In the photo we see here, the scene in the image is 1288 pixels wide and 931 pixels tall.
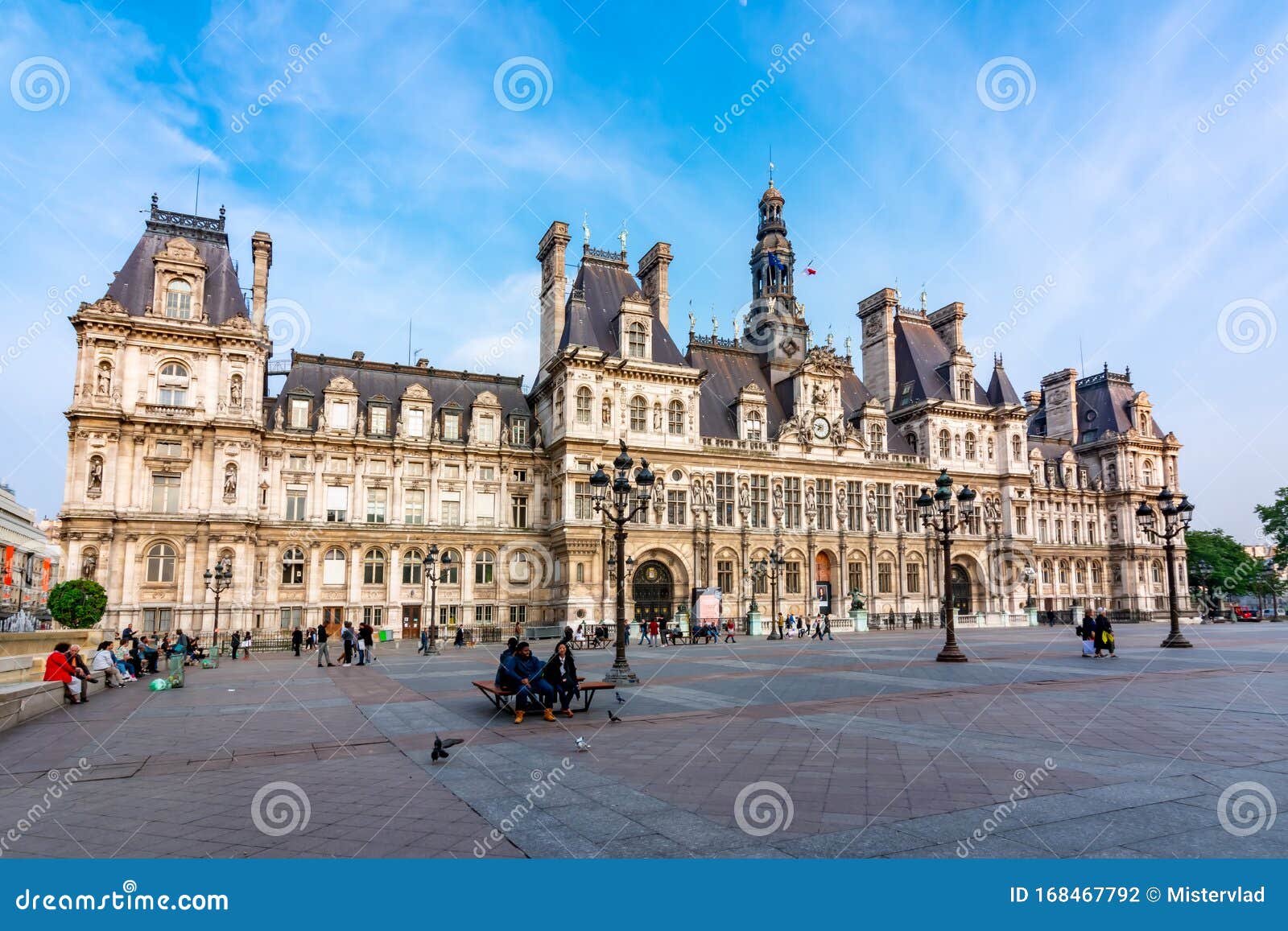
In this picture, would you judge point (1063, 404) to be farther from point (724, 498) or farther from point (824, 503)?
point (724, 498)

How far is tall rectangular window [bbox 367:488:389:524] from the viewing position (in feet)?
154

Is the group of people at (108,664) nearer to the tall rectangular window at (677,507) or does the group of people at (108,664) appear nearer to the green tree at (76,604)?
the green tree at (76,604)

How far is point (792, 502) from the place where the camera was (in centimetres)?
5475

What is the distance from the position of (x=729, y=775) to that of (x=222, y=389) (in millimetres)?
41866

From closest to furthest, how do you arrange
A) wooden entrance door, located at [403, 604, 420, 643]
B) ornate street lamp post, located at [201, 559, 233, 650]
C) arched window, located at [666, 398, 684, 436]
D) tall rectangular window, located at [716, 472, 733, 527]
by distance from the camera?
ornate street lamp post, located at [201, 559, 233, 650] < wooden entrance door, located at [403, 604, 420, 643] < arched window, located at [666, 398, 684, 436] < tall rectangular window, located at [716, 472, 733, 527]

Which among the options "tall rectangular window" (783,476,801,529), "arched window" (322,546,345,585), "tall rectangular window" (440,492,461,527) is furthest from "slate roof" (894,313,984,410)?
"arched window" (322,546,345,585)

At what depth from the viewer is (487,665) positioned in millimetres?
26438

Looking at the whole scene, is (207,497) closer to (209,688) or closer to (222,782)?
(209,688)

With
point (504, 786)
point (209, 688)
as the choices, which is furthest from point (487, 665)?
point (504, 786)

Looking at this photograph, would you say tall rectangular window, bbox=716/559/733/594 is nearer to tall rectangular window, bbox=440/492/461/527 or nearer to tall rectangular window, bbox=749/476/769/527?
tall rectangular window, bbox=749/476/769/527

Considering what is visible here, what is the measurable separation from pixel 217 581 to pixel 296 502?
10.6 m

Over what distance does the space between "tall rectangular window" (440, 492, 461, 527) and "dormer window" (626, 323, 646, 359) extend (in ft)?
46.3

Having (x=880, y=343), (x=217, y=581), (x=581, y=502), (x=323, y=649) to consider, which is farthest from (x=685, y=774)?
(x=880, y=343)

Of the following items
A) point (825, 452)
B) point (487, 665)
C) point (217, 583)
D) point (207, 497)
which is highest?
point (825, 452)
